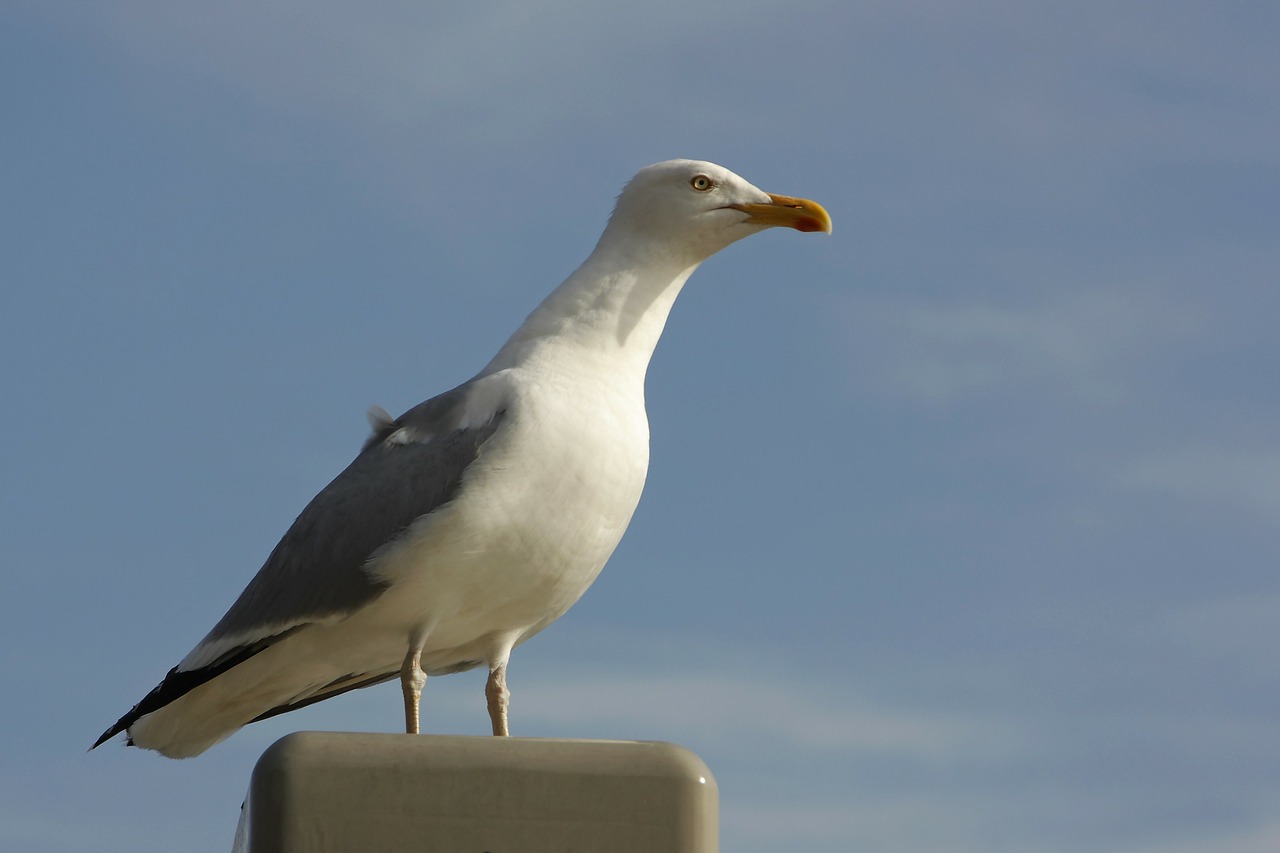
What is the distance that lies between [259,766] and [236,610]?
117 inches

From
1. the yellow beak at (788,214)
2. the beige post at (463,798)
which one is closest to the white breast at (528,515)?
the yellow beak at (788,214)

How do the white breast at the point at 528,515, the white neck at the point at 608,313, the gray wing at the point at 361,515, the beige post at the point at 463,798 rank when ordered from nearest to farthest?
1. the beige post at the point at 463,798
2. the white breast at the point at 528,515
3. the gray wing at the point at 361,515
4. the white neck at the point at 608,313

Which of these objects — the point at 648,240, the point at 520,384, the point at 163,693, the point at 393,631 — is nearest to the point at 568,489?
the point at 520,384

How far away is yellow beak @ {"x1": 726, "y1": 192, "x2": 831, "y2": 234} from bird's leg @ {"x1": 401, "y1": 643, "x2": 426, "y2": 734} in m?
2.81

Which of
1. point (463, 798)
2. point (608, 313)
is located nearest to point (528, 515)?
point (608, 313)

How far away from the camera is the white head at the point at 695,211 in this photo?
26.9ft

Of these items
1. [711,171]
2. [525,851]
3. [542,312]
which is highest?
[711,171]

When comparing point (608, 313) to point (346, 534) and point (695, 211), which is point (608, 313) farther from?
point (346, 534)

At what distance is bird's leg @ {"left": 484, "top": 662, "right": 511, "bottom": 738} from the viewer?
25.2 feet

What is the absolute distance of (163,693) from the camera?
7.82 meters

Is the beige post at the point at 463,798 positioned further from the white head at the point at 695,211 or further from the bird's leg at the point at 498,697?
the white head at the point at 695,211

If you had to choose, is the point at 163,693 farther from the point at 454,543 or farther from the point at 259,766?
the point at 259,766

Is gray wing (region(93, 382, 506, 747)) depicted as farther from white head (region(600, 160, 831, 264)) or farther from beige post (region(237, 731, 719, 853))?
beige post (region(237, 731, 719, 853))

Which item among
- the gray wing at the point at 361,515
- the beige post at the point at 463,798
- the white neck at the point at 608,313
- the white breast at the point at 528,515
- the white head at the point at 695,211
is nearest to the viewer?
the beige post at the point at 463,798
